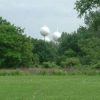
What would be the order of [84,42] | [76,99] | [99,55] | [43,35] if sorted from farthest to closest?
[43,35] → [84,42] → [99,55] → [76,99]

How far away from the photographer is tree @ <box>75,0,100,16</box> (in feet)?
123

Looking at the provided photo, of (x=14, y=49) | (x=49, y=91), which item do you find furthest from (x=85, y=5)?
(x=14, y=49)

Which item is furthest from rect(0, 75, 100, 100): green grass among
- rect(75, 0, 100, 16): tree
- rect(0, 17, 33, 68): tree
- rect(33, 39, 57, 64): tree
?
rect(33, 39, 57, 64): tree

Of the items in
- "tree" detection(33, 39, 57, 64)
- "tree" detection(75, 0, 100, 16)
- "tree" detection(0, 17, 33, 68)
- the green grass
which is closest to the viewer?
the green grass

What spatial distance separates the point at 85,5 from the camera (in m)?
38.0

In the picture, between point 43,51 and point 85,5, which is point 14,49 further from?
point 85,5

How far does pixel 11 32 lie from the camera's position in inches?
3435

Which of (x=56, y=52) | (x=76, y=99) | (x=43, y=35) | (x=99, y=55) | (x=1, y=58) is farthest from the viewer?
(x=43, y=35)

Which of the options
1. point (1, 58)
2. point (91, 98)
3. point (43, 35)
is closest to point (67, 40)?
point (43, 35)

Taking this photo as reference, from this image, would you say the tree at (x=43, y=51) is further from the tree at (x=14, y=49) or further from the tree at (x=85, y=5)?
the tree at (x=85, y=5)

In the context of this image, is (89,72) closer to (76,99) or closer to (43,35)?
(76,99)

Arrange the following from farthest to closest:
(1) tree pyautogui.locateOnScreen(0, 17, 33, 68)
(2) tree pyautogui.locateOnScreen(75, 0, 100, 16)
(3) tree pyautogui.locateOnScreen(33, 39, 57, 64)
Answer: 1. (3) tree pyautogui.locateOnScreen(33, 39, 57, 64)
2. (1) tree pyautogui.locateOnScreen(0, 17, 33, 68)
3. (2) tree pyautogui.locateOnScreen(75, 0, 100, 16)

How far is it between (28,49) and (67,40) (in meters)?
34.7

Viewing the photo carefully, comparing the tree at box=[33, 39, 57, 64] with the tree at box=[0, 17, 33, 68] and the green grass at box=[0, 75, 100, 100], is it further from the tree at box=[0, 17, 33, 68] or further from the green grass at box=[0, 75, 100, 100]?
the green grass at box=[0, 75, 100, 100]
